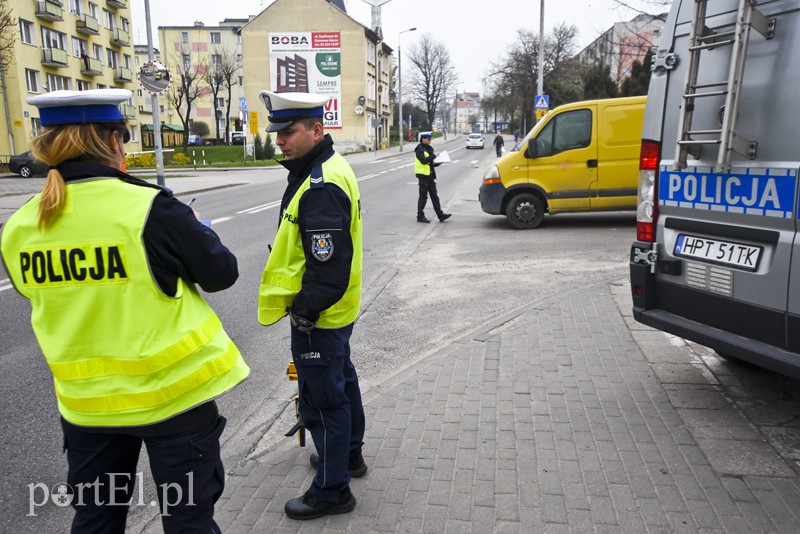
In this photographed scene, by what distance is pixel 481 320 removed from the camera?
623 cm

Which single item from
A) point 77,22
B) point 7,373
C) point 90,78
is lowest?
point 7,373

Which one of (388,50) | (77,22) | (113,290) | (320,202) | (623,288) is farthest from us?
(388,50)

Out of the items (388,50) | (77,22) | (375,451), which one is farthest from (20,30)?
(375,451)

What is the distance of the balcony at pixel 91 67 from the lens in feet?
159

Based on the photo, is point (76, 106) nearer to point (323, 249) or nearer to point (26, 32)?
point (323, 249)

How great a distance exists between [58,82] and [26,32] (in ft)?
12.9

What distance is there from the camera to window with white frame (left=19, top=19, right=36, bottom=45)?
41.4m

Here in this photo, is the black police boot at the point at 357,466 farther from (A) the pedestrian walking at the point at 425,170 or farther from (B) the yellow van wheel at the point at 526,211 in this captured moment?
(A) the pedestrian walking at the point at 425,170

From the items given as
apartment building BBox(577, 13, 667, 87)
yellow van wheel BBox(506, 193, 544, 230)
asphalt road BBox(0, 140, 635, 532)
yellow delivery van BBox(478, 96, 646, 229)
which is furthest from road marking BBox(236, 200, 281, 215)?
apartment building BBox(577, 13, 667, 87)

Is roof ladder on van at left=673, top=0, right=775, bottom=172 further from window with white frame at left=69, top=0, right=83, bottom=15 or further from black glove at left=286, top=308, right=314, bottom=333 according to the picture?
window with white frame at left=69, top=0, right=83, bottom=15

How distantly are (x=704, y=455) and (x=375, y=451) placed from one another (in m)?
1.74

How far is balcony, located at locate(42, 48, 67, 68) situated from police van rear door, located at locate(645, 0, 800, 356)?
159 ft

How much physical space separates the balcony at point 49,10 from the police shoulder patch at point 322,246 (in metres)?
49.8

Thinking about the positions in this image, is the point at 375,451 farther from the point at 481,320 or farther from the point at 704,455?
the point at 481,320
